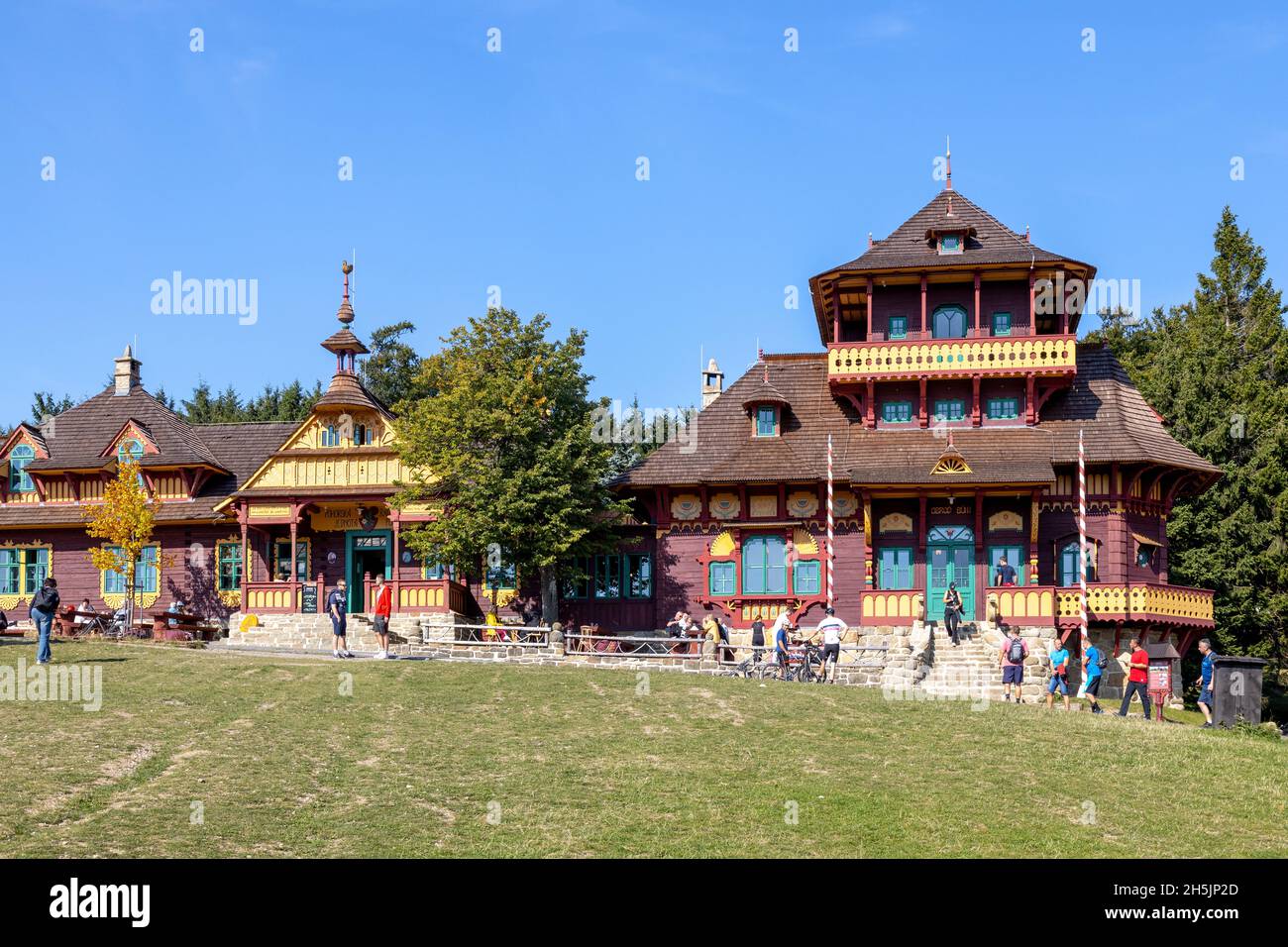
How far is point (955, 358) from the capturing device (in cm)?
4034

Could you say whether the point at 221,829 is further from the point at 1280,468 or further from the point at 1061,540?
the point at 1280,468

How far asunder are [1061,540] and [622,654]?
12.9 meters

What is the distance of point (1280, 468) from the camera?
4684 cm

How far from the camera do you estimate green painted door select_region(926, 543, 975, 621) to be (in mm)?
38719

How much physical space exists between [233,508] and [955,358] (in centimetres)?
2194

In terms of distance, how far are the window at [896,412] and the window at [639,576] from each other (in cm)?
781

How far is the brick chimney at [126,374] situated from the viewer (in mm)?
50312

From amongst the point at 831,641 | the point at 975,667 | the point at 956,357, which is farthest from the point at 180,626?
the point at 956,357

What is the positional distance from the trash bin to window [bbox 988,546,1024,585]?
11312 mm

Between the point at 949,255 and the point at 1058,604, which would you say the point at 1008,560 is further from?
the point at 949,255

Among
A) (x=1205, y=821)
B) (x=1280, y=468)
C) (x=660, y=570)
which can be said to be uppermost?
(x=1280, y=468)

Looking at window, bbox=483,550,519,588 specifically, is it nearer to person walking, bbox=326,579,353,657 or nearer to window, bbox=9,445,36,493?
person walking, bbox=326,579,353,657

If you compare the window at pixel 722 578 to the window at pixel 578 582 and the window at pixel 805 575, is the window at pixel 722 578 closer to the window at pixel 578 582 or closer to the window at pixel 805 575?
the window at pixel 805 575

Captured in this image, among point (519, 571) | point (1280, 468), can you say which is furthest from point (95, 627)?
point (1280, 468)
